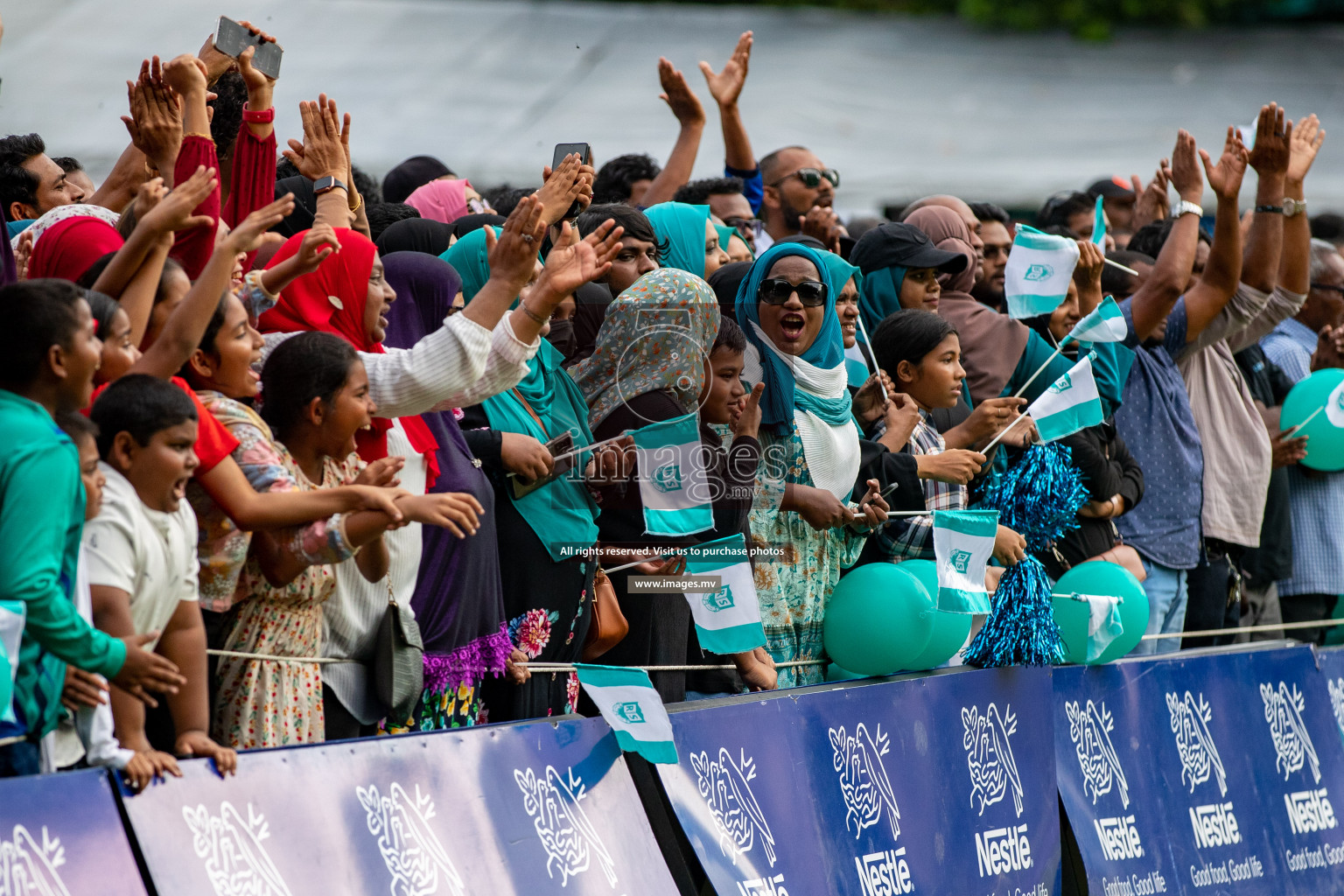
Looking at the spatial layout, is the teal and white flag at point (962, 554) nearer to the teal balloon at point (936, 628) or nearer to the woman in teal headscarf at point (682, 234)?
the teal balloon at point (936, 628)

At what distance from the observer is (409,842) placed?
394 centimetres

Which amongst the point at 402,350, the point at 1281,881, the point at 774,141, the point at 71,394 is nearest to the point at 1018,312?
the point at 1281,881

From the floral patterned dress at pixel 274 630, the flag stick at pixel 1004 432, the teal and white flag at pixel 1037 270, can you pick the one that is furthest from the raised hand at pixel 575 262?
the teal and white flag at pixel 1037 270

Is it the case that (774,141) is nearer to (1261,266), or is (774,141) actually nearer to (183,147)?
(1261,266)

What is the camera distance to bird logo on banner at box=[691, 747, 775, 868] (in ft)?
15.6

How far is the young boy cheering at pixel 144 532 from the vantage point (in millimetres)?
3359

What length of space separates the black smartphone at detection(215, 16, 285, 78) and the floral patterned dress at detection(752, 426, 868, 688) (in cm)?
191

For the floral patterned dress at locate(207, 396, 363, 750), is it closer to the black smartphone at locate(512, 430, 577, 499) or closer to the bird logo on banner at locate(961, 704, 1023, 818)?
the black smartphone at locate(512, 430, 577, 499)

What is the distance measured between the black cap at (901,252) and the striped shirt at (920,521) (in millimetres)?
805

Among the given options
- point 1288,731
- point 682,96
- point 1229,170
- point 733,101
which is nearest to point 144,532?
point 682,96

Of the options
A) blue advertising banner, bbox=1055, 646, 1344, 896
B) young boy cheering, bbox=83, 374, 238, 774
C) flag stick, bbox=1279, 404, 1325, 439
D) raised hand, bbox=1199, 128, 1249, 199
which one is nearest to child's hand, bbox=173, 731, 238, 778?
young boy cheering, bbox=83, 374, 238, 774

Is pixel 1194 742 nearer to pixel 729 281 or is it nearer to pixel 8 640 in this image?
pixel 729 281

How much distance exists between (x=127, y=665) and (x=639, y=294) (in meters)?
2.21

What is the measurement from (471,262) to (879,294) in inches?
80.0
